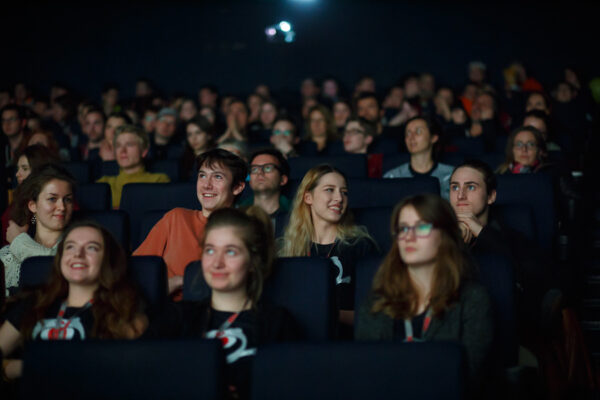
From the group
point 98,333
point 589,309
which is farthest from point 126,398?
point 589,309

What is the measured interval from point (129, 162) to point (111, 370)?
9.01ft

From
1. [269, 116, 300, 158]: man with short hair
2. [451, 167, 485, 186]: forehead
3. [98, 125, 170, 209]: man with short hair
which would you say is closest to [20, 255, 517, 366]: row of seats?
[451, 167, 485, 186]: forehead

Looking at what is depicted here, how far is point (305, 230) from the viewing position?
3.07 meters

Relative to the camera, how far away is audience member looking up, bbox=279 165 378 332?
294 centimetres

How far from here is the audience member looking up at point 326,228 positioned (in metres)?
2.94

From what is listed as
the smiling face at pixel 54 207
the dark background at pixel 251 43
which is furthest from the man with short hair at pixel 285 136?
the dark background at pixel 251 43

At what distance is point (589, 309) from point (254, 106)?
15.1 ft

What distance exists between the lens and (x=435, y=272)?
7.20 feet

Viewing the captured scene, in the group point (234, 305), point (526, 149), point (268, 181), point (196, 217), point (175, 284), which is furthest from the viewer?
point (526, 149)

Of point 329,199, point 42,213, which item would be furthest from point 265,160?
point 42,213

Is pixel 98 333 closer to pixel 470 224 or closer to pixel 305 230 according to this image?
Answer: pixel 305 230

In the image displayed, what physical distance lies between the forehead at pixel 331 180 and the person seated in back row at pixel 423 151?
129 centimetres

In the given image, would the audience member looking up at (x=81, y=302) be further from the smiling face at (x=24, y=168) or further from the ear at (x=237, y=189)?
the smiling face at (x=24, y=168)

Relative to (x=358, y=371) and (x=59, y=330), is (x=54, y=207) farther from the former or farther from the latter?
(x=358, y=371)
